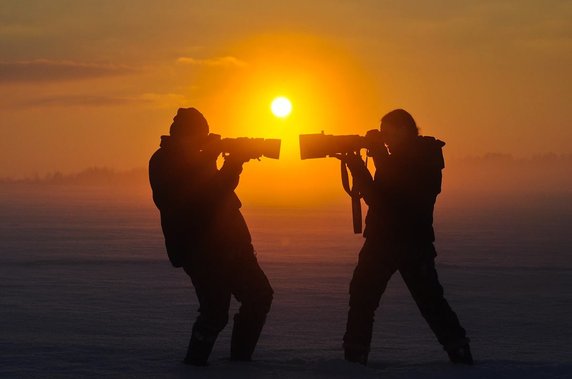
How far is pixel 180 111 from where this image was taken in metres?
6.10

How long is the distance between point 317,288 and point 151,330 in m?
4.18

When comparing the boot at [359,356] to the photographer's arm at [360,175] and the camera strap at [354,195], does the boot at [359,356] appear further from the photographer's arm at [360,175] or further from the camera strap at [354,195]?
the photographer's arm at [360,175]

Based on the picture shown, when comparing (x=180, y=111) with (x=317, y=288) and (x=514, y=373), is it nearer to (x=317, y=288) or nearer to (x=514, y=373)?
(x=514, y=373)

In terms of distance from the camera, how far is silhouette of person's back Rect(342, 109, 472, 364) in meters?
6.11

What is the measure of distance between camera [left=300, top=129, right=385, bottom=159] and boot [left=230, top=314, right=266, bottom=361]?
4.10 ft

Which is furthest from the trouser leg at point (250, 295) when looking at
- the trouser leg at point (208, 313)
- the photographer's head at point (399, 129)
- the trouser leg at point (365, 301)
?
the photographer's head at point (399, 129)

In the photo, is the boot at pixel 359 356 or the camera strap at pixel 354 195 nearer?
the boot at pixel 359 356

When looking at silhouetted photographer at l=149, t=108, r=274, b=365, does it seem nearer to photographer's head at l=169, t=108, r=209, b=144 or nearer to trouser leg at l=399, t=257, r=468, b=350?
photographer's head at l=169, t=108, r=209, b=144

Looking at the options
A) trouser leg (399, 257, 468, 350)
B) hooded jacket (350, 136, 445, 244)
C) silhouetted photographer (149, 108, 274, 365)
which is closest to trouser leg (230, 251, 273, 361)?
silhouetted photographer (149, 108, 274, 365)

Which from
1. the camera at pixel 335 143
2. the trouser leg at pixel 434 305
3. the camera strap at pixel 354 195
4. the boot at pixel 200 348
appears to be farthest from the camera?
the camera strap at pixel 354 195

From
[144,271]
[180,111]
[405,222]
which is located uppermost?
[180,111]

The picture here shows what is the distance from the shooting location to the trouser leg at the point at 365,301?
614 centimetres

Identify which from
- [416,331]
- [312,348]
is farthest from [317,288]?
[312,348]

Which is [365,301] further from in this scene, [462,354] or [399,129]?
[399,129]
